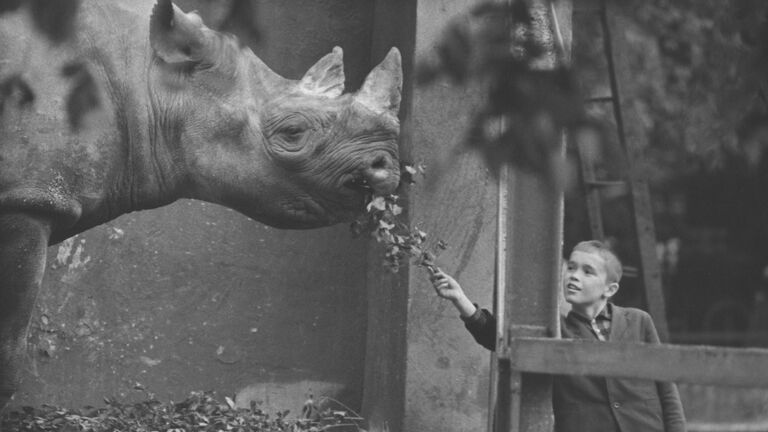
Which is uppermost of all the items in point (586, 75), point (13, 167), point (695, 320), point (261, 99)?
point (695, 320)

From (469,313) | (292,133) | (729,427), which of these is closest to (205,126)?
(292,133)

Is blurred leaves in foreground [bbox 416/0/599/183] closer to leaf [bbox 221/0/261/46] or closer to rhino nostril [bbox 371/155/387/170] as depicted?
leaf [bbox 221/0/261/46]

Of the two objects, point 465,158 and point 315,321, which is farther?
point 315,321

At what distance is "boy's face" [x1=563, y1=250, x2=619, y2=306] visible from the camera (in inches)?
210

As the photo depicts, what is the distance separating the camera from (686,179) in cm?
1402

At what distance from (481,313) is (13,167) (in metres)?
1.74

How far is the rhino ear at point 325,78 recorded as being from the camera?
196 inches

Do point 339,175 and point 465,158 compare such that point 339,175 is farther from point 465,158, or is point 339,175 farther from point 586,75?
point 586,75

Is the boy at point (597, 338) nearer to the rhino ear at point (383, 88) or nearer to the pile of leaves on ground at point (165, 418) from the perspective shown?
the rhino ear at point (383, 88)

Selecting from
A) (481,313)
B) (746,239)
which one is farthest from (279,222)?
(746,239)

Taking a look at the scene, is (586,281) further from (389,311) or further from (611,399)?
(389,311)

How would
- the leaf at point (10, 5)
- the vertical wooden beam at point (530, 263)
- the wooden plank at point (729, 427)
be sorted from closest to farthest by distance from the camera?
the leaf at point (10, 5) → the vertical wooden beam at point (530, 263) → the wooden plank at point (729, 427)

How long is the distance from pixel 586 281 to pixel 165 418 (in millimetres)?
1749

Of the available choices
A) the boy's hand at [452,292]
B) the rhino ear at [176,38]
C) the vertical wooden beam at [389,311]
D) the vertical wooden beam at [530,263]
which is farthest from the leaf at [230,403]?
the vertical wooden beam at [530,263]
